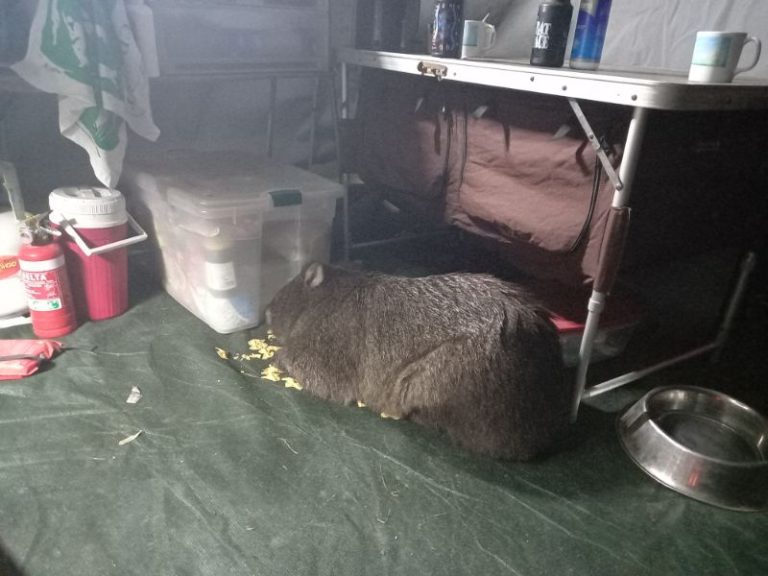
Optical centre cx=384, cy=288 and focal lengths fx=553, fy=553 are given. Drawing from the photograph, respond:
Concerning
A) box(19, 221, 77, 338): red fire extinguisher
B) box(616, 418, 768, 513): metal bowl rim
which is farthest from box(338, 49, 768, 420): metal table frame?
box(19, 221, 77, 338): red fire extinguisher

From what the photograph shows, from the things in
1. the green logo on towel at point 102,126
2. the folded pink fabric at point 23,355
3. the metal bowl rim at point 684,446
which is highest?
the green logo on towel at point 102,126

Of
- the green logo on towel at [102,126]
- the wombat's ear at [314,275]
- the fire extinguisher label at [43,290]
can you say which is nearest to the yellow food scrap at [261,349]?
the wombat's ear at [314,275]

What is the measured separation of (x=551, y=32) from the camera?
1593 millimetres

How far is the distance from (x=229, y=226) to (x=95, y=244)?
0.48 m

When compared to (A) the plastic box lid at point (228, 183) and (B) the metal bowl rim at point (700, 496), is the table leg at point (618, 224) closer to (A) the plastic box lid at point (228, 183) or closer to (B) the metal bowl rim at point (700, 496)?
(B) the metal bowl rim at point (700, 496)

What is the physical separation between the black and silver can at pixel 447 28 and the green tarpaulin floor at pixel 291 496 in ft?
4.32

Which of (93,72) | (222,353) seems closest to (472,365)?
(222,353)

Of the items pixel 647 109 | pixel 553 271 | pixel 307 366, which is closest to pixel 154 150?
pixel 307 366

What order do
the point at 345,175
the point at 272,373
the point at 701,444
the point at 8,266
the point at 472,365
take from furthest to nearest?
the point at 345,175 < the point at 8,266 < the point at 272,373 < the point at 701,444 < the point at 472,365

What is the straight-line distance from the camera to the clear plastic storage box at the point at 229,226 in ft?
6.10

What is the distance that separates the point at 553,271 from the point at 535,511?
28.3 inches

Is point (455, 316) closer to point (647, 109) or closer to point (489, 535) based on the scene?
point (489, 535)

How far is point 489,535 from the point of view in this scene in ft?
4.21

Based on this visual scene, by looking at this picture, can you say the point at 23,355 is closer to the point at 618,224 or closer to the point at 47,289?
the point at 47,289
